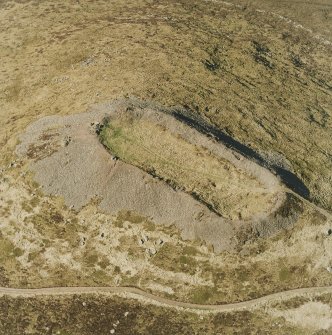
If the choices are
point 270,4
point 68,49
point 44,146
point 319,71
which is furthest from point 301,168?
point 270,4

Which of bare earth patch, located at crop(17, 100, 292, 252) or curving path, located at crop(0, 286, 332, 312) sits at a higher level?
bare earth patch, located at crop(17, 100, 292, 252)

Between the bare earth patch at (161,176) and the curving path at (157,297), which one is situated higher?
the bare earth patch at (161,176)

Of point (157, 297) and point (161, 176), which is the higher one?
point (161, 176)

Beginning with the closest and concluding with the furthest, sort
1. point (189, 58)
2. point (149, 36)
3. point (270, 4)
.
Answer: point (189, 58) → point (149, 36) → point (270, 4)

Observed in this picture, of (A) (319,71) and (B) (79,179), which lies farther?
(A) (319,71)

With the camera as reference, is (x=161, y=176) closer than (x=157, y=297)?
No

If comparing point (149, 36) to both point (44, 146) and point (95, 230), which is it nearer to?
point (44, 146)

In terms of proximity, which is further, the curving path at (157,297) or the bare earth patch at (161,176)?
the bare earth patch at (161,176)

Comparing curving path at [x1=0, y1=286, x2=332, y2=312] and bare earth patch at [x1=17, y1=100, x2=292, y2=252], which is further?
bare earth patch at [x1=17, y1=100, x2=292, y2=252]
